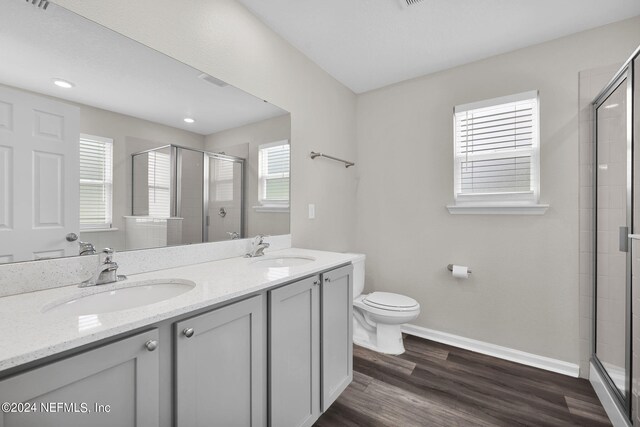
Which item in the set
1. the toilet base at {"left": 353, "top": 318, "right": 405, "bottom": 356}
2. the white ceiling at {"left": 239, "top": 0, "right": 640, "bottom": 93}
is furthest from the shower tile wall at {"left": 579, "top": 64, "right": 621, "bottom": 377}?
the toilet base at {"left": 353, "top": 318, "right": 405, "bottom": 356}

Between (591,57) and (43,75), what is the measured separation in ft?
10.2

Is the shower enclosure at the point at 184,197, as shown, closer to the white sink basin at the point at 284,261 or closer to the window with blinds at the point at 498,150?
the white sink basin at the point at 284,261

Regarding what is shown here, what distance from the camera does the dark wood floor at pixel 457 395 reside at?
5.13ft

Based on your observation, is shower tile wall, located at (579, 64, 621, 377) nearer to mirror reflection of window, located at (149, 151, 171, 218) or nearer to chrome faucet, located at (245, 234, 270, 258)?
chrome faucet, located at (245, 234, 270, 258)

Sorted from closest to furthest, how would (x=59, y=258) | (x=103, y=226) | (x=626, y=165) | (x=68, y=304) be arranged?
(x=68, y=304), (x=59, y=258), (x=103, y=226), (x=626, y=165)

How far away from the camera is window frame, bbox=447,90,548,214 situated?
2.09m

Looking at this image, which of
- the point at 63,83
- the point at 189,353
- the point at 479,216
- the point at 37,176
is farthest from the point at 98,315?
the point at 479,216

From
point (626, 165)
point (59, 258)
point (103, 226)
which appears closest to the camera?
point (59, 258)

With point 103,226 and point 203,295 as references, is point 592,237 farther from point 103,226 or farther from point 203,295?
point 103,226

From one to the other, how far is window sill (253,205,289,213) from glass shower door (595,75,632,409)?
2002mm

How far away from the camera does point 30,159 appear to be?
38.5 inches

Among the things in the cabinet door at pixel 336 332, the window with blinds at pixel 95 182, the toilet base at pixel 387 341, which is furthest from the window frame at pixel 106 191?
the toilet base at pixel 387 341

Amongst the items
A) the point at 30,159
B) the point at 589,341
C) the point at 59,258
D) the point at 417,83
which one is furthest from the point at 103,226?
the point at 589,341

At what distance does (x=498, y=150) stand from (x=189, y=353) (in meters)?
2.49
